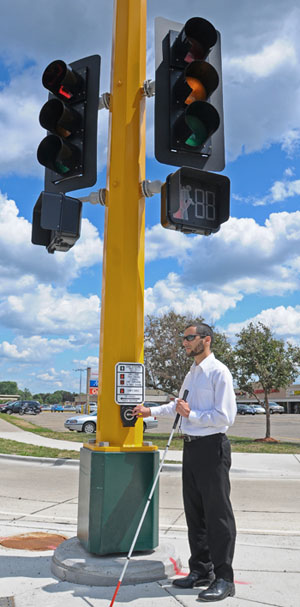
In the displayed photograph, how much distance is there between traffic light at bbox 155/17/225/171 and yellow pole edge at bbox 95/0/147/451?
2.14 feet

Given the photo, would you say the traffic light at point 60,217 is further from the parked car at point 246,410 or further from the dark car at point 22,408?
the dark car at point 22,408

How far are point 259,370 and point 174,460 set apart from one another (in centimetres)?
807

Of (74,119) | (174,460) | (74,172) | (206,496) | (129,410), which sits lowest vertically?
(174,460)

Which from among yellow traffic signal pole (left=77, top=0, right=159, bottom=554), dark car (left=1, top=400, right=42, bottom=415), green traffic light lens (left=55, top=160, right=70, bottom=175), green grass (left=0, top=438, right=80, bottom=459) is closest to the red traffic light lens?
yellow traffic signal pole (left=77, top=0, right=159, bottom=554)

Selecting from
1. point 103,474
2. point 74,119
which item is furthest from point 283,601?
point 74,119

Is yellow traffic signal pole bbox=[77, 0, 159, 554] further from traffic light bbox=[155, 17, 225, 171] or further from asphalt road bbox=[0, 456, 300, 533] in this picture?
asphalt road bbox=[0, 456, 300, 533]

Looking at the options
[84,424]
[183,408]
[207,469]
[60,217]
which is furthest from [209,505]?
[84,424]

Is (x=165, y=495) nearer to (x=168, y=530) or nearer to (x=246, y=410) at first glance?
→ (x=168, y=530)

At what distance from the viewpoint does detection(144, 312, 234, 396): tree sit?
65.2 feet

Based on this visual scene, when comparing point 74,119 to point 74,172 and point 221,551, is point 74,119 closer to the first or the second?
point 74,172

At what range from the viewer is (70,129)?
4500 mm

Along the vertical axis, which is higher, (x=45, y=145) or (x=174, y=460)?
(x=45, y=145)

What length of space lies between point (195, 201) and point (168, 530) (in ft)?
13.1

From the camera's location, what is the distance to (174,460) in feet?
38.8
